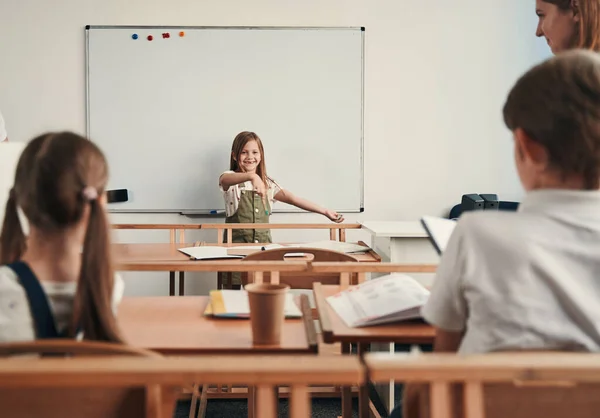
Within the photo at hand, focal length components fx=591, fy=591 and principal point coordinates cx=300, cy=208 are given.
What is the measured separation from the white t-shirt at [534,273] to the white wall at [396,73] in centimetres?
305

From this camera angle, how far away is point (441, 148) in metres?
3.93

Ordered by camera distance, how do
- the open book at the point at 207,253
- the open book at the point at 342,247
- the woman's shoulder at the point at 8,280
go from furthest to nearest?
1. the open book at the point at 342,247
2. the open book at the point at 207,253
3. the woman's shoulder at the point at 8,280

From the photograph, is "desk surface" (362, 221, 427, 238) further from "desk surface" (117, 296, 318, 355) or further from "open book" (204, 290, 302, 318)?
"desk surface" (117, 296, 318, 355)

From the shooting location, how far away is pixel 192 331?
1220 mm

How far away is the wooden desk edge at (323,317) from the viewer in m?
1.18

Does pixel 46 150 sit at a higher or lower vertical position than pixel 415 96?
lower

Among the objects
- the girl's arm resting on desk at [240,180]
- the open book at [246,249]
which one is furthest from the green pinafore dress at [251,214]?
the open book at [246,249]

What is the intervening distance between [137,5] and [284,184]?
1498 mm

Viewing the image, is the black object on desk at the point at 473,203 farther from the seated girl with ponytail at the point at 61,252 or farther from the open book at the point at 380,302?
the seated girl with ponytail at the point at 61,252

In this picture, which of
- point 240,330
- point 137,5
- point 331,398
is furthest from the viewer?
point 137,5

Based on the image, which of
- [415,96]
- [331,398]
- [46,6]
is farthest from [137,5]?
[331,398]

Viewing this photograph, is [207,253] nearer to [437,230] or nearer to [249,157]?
[249,157]

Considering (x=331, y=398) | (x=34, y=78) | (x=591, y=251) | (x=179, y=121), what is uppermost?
(x=34, y=78)

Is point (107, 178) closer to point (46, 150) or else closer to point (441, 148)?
point (46, 150)
